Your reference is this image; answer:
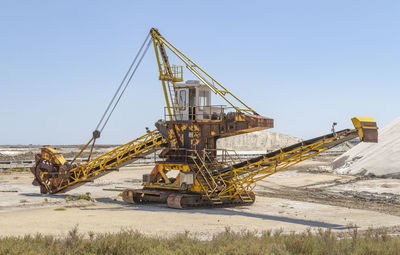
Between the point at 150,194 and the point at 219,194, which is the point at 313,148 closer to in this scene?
the point at 219,194

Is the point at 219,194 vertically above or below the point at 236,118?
below

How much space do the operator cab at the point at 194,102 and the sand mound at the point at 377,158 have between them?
19.3 m

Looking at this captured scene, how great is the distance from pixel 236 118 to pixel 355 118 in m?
5.44

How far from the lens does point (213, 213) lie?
→ 19.4 m

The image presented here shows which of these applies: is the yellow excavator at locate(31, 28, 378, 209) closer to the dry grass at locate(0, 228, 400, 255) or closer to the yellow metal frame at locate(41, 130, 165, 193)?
the yellow metal frame at locate(41, 130, 165, 193)

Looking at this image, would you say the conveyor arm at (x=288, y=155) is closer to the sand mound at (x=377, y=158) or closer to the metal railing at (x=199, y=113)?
the metal railing at (x=199, y=113)

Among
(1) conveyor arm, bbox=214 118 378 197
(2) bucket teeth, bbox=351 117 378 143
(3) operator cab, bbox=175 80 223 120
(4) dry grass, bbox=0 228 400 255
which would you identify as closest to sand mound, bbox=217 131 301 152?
(3) operator cab, bbox=175 80 223 120

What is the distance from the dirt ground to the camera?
52.0 feet

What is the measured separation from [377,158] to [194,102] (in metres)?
22.9

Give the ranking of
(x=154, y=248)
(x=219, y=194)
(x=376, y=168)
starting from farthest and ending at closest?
(x=376, y=168), (x=219, y=194), (x=154, y=248)

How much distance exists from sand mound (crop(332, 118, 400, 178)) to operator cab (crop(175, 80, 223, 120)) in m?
19.3

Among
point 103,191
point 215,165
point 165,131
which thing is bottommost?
point 103,191

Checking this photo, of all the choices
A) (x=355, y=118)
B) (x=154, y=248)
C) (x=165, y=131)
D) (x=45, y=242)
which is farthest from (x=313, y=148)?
(x=45, y=242)

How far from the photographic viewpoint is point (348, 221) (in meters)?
17.7
